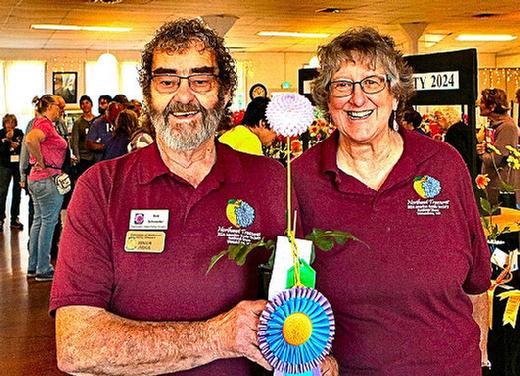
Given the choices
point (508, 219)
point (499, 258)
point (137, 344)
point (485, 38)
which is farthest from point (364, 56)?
point (485, 38)

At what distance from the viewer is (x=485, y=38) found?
582 inches

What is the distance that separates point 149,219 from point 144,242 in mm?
54

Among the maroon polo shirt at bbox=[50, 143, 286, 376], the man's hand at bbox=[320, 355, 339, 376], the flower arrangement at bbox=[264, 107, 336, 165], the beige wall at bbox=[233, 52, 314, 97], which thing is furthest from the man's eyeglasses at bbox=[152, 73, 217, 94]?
the beige wall at bbox=[233, 52, 314, 97]

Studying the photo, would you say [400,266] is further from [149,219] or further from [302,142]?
[302,142]

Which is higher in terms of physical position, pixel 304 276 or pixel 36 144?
pixel 36 144

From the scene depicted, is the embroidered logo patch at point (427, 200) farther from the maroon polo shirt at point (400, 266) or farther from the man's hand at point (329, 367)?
the man's hand at point (329, 367)

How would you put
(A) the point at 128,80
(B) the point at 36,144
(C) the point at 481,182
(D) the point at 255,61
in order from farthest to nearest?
(D) the point at 255,61 → (A) the point at 128,80 → (B) the point at 36,144 → (C) the point at 481,182

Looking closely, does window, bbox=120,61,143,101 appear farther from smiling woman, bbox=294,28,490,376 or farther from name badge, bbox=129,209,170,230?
name badge, bbox=129,209,170,230

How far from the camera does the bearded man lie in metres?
1.40

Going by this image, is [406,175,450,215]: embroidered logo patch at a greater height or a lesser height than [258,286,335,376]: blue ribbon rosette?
greater

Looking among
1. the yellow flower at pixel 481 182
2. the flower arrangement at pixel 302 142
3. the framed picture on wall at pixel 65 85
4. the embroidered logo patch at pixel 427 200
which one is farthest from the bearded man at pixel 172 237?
the framed picture on wall at pixel 65 85

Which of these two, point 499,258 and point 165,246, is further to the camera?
point 499,258

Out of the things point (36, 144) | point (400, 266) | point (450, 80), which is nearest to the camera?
point (400, 266)

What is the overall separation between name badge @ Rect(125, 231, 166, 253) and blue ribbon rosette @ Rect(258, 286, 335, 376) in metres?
0.34
